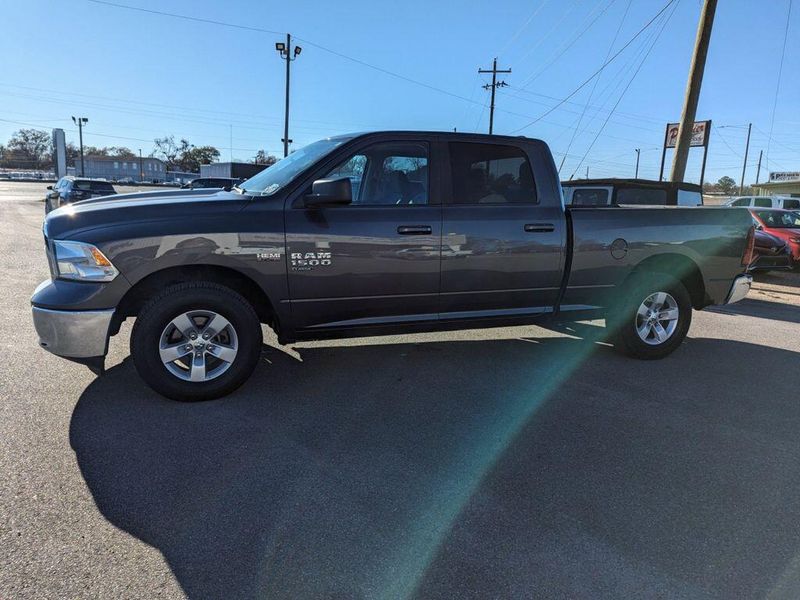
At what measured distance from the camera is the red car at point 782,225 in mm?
12641

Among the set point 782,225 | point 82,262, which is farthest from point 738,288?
point 782,225

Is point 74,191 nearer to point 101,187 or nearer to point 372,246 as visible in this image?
point 101,187

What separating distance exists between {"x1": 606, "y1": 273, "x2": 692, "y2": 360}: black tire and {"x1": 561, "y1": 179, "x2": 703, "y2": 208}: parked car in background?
162 inches

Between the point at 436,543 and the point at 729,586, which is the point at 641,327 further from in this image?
the point at 436,543

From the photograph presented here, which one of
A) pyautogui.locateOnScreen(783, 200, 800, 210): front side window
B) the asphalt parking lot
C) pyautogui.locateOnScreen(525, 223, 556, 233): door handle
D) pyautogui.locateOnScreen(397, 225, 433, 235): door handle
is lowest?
the asphalt parking lot

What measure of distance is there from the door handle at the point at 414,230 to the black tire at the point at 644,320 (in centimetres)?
219

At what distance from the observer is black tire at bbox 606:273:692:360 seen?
5.27 metres

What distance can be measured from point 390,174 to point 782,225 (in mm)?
13095

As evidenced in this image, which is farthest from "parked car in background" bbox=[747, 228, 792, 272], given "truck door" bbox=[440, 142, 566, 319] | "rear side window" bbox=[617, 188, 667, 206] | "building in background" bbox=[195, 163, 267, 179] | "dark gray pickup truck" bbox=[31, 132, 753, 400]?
"building in background" bbox=[195, 163, 267, 179]

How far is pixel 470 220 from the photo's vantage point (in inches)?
179

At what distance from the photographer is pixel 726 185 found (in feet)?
384

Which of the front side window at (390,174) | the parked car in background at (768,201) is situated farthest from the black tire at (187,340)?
the parked car in background at (768,201)

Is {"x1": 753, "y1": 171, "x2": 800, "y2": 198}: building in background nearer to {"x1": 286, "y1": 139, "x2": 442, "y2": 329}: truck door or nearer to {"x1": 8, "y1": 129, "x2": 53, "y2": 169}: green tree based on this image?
{"x1": 286, "y1": 139, "x2": 442, "y2": 329}: truck door

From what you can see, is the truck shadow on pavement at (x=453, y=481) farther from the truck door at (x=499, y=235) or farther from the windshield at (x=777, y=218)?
the windshield at (x=777, y=218)
